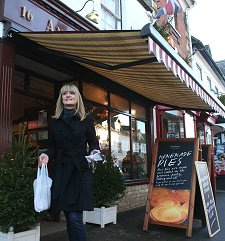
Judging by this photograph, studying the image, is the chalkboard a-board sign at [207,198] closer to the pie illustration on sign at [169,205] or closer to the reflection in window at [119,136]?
the pie illustration on sign at [169,205]

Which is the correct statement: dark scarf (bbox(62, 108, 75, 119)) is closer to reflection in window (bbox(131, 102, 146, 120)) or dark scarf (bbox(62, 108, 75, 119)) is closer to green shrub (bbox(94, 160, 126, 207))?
green shrub (bbox(94, 160, 126, 207))

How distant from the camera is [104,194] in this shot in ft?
19.4

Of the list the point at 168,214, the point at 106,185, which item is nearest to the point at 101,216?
the point at 106,185

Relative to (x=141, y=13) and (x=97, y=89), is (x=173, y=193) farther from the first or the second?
(x=141, y=13)

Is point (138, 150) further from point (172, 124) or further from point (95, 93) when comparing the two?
point (172, 124)

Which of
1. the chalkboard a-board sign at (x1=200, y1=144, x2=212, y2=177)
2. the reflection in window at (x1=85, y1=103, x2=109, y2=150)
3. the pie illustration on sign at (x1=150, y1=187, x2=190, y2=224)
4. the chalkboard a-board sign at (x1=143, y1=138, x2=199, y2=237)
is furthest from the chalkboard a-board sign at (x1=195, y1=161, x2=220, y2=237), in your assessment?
the reflection in window at (x1=85, y1=103, x2=109, y2=150)

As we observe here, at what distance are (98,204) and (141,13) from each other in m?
6.43

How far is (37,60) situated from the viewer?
5.34 metres

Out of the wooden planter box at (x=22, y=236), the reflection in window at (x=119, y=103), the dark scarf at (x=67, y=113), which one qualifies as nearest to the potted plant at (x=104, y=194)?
the wooden planter box at (x=22, y=236)

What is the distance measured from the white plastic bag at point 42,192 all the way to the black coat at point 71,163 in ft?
0.24

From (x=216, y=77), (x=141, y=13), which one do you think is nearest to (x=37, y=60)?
(x=141, y=13)

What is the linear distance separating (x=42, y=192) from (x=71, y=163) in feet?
1.37

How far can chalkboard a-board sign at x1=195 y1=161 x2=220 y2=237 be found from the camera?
5.34 metres

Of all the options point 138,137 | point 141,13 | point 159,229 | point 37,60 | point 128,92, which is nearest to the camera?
point 37,60
